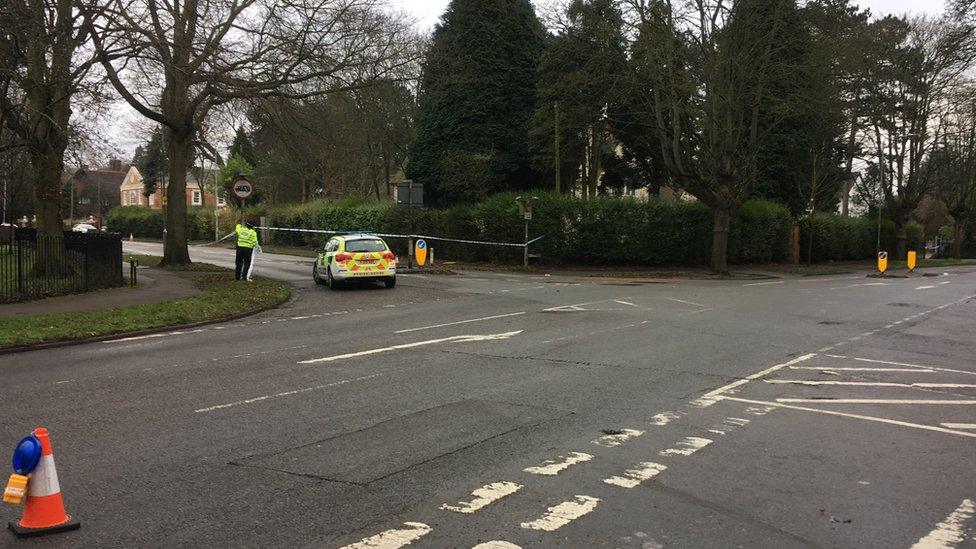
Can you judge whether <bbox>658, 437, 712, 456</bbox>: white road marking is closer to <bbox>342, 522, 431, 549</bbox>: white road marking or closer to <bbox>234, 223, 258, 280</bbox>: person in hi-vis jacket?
<bbox>342, 522, 431, 549</bbox>: white road marking

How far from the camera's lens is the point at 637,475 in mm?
5047

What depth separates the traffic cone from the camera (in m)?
4.01

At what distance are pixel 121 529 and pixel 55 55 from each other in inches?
593

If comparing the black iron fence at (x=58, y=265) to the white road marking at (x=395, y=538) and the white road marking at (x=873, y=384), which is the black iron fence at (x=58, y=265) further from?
the white road marking at (x=873, y=384)

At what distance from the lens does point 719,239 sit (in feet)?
99.3

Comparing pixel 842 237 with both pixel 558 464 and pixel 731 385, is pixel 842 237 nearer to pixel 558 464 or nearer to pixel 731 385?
pixel 731 385

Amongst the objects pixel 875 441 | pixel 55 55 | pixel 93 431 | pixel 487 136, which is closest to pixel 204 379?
pixel 93 431

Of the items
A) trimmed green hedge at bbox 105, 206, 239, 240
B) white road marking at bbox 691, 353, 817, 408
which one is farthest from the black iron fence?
trimmed green hedge at bbox 105, 206, 239, 240

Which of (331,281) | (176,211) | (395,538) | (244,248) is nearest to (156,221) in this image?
(176,211)

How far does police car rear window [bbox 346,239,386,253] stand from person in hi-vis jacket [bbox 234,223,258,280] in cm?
289

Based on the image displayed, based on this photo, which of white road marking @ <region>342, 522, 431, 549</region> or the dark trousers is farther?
the dark trousers

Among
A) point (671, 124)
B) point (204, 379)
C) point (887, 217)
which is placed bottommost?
point (204, 379)

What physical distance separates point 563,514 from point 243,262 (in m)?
18.6

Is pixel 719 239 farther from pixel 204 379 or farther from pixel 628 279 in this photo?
pixel 204 379
